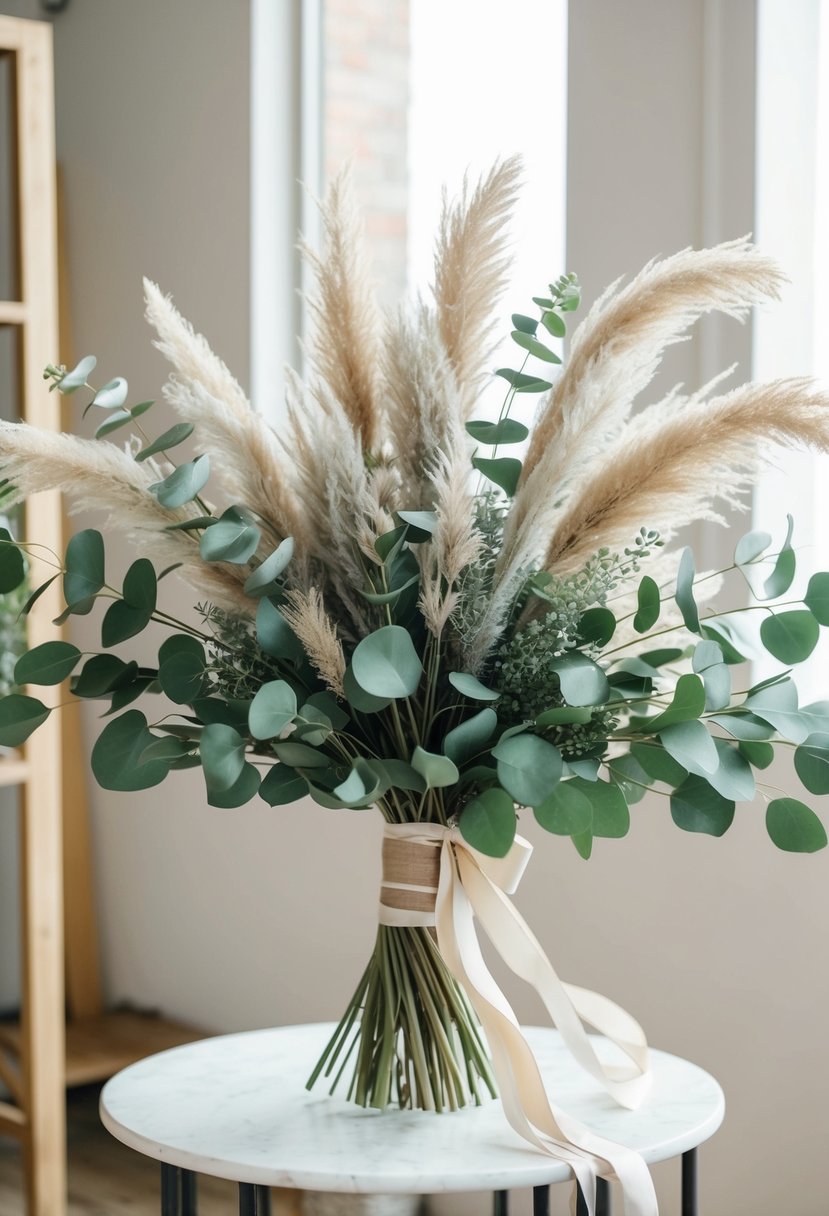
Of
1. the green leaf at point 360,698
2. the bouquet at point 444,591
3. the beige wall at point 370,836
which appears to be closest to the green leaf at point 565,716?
the bouquet at point 444,591

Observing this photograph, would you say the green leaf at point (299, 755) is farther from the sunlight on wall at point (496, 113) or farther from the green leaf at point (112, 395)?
the sunlight on wall at point (496, 113)

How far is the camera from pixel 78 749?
2.74 metres

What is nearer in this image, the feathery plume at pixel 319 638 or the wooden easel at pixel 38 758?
the feathery plume at pixel 319 638

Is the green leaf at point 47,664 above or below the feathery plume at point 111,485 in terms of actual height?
below

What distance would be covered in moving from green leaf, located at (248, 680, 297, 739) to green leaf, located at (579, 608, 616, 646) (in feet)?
0.71

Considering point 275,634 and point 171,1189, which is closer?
point 275,634

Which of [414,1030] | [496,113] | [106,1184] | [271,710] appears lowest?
[106,1184]

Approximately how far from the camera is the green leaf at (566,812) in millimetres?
887

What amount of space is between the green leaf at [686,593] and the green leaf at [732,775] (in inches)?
4.2

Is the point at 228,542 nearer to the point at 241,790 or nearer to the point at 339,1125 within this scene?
the point at 241,790

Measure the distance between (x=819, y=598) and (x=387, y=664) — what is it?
12.7 inches

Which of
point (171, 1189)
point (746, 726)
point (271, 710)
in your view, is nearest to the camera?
point (271, 710)

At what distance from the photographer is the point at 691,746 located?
2.97 ft

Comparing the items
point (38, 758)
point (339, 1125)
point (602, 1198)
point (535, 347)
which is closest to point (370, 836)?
point (38, 758)
